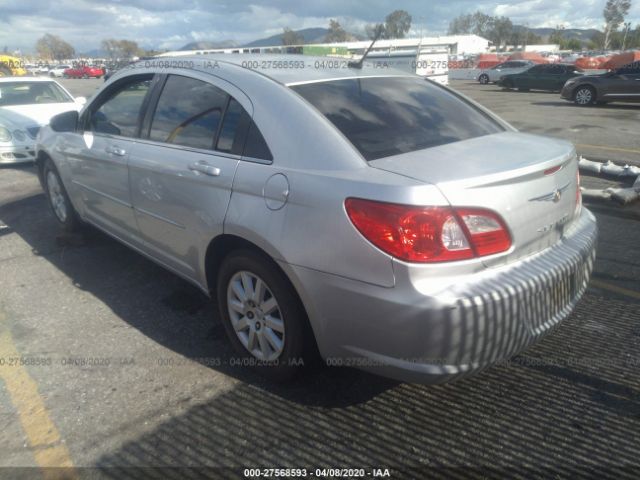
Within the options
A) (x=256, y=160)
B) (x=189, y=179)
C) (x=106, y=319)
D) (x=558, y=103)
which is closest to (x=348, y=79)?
(x=256, y=160)

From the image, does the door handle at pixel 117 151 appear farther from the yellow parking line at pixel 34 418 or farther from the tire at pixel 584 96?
the tire at pixel 584 96

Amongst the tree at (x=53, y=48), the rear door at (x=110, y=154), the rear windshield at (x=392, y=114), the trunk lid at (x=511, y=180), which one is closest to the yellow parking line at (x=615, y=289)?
the trunk lid at (x=511, y=180)

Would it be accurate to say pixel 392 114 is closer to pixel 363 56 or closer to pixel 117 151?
pixel 363 56

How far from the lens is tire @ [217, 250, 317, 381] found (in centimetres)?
244

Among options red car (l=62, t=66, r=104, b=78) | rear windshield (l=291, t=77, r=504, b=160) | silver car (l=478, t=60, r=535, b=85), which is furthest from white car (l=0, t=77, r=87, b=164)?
red car (l=62, t=66, r=104, b=78)

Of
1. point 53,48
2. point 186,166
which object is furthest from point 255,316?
point 53,48

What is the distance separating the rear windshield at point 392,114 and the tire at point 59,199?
3.17 m

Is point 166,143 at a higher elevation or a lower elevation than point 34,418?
higher

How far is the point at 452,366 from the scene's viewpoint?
2074 millimetres

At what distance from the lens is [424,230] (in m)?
2.00

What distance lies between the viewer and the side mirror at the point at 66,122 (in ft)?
14.3

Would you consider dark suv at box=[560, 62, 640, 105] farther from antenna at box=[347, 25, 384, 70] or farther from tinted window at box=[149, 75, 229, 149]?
tinted window at box=[149, 75, 229, 149]

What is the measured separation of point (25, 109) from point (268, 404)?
28.0 ft

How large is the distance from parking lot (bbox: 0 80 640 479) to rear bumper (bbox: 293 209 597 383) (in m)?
0.41
